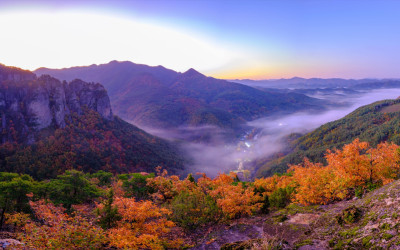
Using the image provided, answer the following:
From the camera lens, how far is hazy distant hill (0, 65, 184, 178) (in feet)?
268

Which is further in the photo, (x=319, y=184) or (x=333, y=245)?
(x=319, y=184)

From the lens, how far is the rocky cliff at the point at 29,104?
9244 centimetres

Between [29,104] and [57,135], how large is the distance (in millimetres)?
23237

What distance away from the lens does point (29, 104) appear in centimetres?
10256

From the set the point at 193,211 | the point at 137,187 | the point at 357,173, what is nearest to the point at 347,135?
the point at 357,173

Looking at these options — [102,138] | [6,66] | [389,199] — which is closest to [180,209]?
[389,199]

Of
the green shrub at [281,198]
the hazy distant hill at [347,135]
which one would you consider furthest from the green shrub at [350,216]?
the hazy distant hill at [347,135]

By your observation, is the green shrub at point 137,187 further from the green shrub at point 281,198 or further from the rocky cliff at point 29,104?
the rocky cliff at point 29,104

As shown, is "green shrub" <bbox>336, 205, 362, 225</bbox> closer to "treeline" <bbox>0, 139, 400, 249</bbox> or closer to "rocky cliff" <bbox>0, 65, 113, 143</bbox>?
"treeline" <bbox>0, 139, 400, 249</bbox>

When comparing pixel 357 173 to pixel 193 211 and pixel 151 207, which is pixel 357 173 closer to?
pixel 193 211

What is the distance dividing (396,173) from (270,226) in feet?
38.4

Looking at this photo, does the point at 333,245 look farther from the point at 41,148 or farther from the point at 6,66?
the point at 6,66

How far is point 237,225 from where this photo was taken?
19000 mm

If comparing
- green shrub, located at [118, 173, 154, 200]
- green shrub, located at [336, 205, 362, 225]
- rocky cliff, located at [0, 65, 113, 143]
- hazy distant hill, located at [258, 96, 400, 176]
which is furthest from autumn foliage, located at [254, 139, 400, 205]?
hazy distant hill, located at [258, 96, 400, 176]
